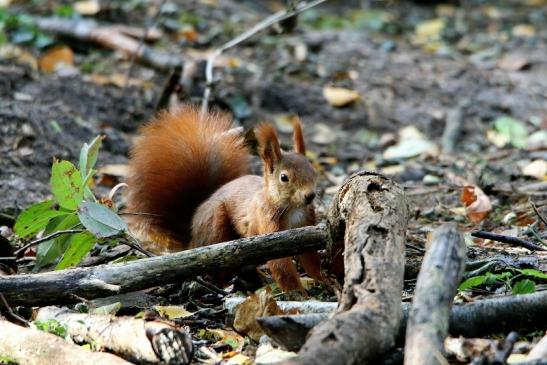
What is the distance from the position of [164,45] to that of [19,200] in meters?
2.61

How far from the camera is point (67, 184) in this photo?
266cm

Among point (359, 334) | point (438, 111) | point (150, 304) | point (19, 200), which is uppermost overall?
point (359, 334)

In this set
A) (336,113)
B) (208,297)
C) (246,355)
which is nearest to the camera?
(246,355)

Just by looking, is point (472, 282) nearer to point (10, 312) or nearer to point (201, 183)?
point (10, 312)

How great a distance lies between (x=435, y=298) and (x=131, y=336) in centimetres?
69

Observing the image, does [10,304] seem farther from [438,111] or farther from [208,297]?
[438,111]

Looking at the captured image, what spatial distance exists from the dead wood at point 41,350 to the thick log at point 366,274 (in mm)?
506

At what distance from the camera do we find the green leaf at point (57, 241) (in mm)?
2762

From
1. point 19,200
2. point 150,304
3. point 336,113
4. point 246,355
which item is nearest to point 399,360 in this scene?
point 246,355

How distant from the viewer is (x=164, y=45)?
6109 mm

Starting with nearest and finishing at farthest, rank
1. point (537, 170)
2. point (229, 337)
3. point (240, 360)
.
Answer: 1. point (240, 360)
2. point (229, 337)
3. point (537, 170)

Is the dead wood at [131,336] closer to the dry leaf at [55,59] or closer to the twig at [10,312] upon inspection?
the twig at [10,312]

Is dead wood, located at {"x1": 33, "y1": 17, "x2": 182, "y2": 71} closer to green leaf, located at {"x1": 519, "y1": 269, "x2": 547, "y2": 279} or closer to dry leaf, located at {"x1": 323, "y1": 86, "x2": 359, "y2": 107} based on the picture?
dry leaf, located at {"x1": 323, "y1": 86, "x2": 359, "y2": 107}

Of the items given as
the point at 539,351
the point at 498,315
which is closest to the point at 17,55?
the point at 498,315
